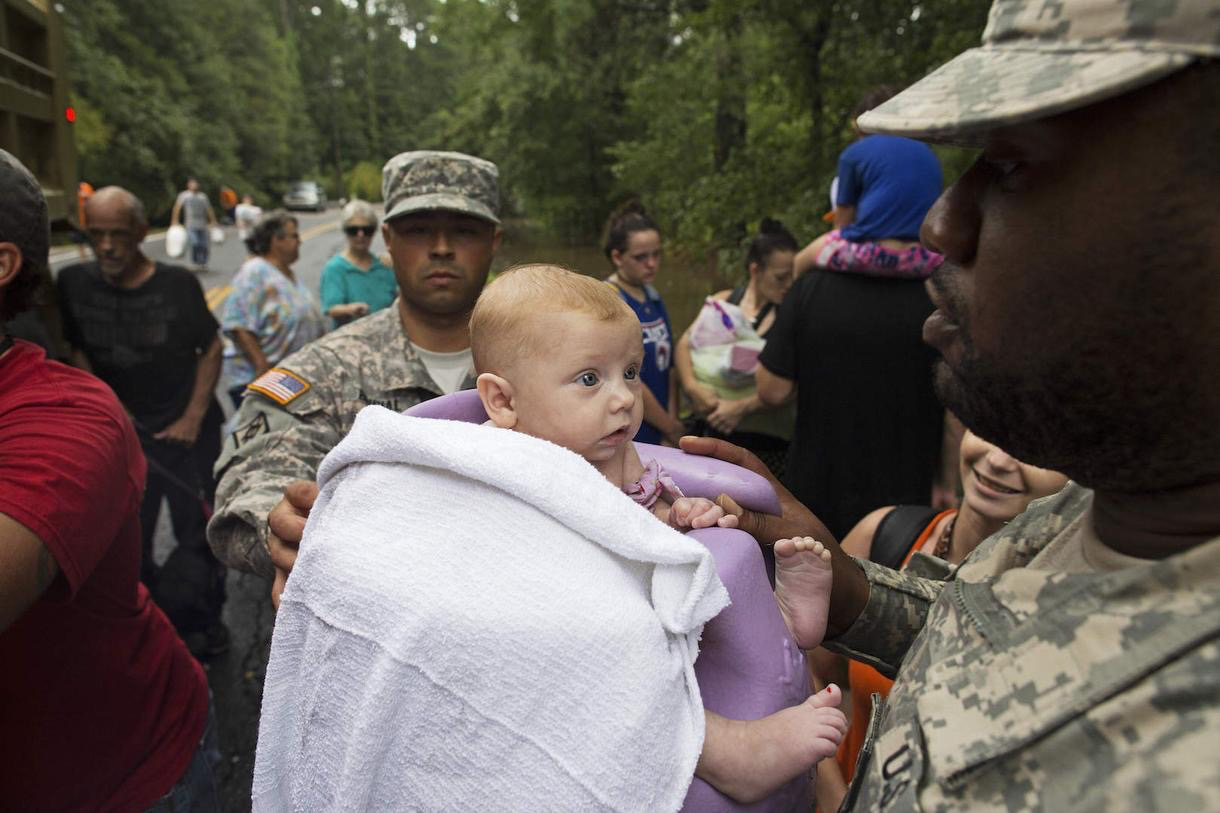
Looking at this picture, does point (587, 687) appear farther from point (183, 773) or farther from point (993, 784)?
point (183, 773)

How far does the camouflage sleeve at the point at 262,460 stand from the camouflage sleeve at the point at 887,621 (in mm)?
1419

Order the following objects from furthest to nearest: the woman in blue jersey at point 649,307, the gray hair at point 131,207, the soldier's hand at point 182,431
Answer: the soldier's hand at point 182,431
the gray hair at point 131,207
the woman in blue jersey at point 649,307

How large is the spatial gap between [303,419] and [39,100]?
2236mm

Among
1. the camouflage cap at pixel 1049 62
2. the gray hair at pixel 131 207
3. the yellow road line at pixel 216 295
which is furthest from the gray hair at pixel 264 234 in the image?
the yellow road line at pixel 216 295

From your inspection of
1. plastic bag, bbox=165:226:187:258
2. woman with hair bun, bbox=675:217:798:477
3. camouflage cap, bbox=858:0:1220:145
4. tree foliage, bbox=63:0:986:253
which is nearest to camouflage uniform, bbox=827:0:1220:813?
camouflage cap, bbox=858:0:1220:145

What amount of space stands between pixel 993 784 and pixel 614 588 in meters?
0.53

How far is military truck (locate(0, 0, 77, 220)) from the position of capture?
9.83 feet

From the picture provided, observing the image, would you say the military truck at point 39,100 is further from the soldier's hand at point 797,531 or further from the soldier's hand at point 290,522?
the soldier's hand at point 797,531

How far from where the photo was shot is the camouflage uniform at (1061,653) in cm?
77

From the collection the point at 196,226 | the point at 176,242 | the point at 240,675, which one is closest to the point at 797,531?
the point at 240,675

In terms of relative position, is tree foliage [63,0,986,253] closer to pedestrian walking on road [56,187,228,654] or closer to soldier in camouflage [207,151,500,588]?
pedestrian walking on road [56,187,228,654]

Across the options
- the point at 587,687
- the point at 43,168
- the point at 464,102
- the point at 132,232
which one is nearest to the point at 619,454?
the point at 587,687

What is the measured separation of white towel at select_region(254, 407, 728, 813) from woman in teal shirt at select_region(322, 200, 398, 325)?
192 inches

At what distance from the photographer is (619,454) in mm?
1553
